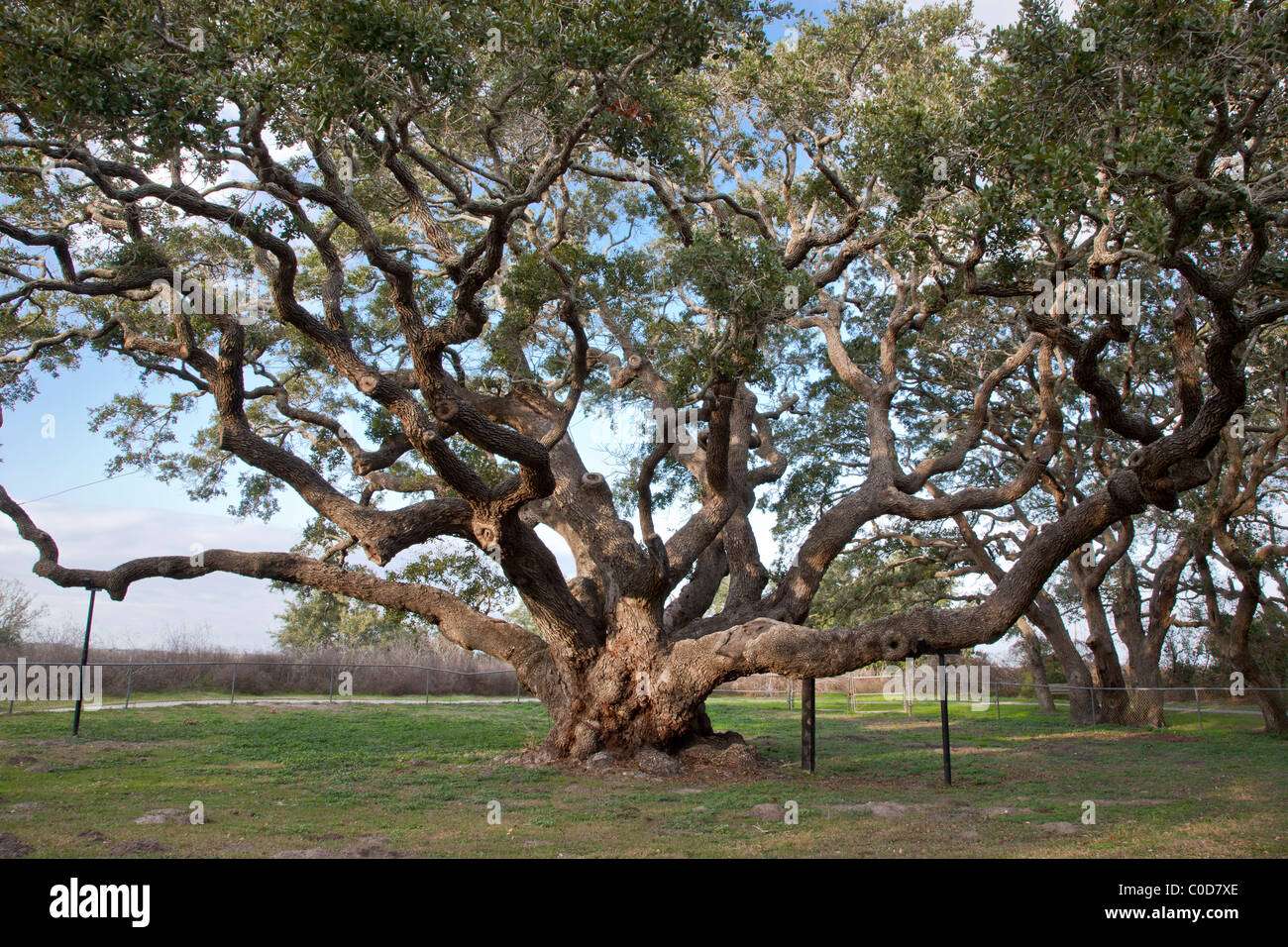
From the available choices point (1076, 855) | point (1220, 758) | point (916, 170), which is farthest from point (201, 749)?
point (1220, 758)

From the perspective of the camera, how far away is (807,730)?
33.6 ft

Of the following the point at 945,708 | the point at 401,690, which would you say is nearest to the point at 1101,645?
the point at 945,708

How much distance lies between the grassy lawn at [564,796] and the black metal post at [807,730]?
353 mm

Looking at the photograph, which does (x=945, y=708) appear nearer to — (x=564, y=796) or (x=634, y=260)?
(x=564, y=796)

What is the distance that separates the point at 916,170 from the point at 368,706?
16351 mm

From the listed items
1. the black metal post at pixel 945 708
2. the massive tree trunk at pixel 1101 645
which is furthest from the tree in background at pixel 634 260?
the massive tree trunk at pixel 1101 645

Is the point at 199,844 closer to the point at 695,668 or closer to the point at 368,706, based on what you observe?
the point at 695,668

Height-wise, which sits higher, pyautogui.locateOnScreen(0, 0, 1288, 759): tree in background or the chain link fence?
pyautogui.locateOnScreen(0, 0, 1288, 759): tree in background

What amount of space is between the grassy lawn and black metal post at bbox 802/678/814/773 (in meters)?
0.35

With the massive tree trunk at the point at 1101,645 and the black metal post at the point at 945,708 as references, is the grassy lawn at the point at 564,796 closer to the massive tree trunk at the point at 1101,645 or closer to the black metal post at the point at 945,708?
the black metal post at the point at 945,708

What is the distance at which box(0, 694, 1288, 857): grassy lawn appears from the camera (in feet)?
19.1

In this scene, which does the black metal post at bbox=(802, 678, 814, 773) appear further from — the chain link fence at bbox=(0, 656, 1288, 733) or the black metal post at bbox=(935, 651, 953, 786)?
the chain link fence at bbox=(0, 656, 1288, 733)

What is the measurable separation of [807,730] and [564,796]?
361 centimetres

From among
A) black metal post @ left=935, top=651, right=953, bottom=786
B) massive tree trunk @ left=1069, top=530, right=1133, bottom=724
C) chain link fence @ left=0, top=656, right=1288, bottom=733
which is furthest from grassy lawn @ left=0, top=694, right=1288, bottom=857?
massive tree trunk @ left=1069, top=530, right=1133, bottom=724
